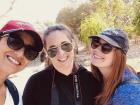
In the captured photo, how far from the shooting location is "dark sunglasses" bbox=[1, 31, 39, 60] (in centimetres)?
300

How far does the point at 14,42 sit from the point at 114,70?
4.10ft

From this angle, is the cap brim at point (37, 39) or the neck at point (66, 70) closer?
the cap brim at point (37, 39)

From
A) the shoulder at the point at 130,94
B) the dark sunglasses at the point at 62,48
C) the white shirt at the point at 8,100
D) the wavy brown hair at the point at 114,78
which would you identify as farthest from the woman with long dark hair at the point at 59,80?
the white shirt at the point at 8,100

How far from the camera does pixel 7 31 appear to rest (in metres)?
2.96

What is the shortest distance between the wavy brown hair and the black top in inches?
5.3

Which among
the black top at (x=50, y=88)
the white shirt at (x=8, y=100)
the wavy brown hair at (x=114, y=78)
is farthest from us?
the black top at (x=50, y=88)

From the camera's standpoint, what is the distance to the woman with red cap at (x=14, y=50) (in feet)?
9.83

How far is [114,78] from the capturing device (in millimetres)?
3678

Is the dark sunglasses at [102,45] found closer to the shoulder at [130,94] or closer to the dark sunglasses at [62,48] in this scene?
the dark sunglasses at [62,48]

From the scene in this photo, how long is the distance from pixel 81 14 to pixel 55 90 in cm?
2081

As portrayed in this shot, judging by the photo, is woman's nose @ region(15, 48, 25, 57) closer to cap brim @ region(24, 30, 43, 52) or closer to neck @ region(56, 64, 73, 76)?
cap brim @ region(24, 30, 43, 52)

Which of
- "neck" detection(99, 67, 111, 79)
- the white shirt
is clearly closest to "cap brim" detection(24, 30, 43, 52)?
the white shirt

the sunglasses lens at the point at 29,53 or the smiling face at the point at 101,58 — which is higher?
the sunglasses lens at the point at 29,53

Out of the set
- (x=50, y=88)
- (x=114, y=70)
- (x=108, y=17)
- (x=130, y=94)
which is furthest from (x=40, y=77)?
(x=108, y=17)
